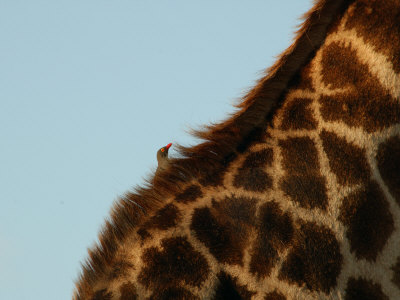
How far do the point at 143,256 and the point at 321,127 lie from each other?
4.80ft

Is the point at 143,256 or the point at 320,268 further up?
the point at 143,256

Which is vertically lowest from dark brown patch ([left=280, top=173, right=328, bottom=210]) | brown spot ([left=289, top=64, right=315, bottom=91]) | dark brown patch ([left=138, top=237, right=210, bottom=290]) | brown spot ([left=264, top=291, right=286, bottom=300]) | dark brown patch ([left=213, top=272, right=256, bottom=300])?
brown spot ([left=264, top=291, right=286, bottom=300])

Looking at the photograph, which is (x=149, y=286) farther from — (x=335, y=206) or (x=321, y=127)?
(x=321, y=127)

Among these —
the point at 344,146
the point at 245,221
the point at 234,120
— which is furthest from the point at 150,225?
the point at 344,146

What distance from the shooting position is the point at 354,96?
353 cm

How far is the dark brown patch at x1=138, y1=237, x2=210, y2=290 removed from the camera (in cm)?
338

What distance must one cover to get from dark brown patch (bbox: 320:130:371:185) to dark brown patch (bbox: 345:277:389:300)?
2.04 feet

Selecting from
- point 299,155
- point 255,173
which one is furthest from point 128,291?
point 299,155

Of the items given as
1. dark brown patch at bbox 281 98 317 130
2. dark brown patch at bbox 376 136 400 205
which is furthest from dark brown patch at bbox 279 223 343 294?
dark brown patch at bbox 281 98 317 130

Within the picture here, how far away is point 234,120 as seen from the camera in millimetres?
3713

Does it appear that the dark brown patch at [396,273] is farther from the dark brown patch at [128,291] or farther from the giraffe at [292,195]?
the dark brown patch at [128,291]

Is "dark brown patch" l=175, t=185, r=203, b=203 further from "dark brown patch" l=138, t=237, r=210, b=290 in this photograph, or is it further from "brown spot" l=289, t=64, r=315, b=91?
"brown spot" l=289, t=64, r=315, b=91

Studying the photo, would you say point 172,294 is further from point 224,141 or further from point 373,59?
→ point 373,59

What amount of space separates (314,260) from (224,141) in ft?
3.27
